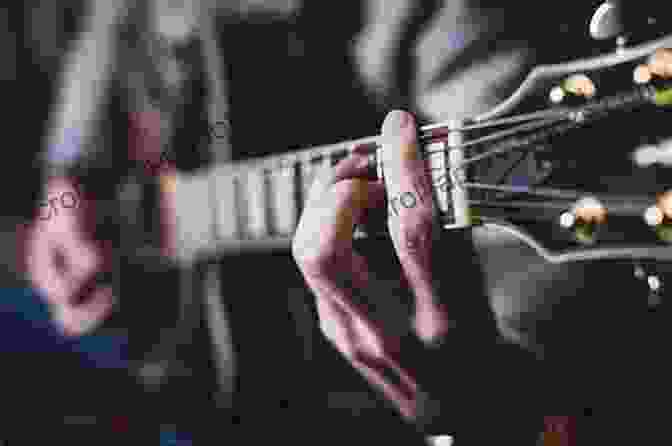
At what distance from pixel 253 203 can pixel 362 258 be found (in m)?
0.19

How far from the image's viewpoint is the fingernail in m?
0.78

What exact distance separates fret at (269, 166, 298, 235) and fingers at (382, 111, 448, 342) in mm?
142

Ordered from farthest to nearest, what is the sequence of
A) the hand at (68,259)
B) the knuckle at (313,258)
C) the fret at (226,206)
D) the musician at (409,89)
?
the hand at (68,259) < the fret at (226,206) < the knuckle at (313,258) < the musician at (409,89)

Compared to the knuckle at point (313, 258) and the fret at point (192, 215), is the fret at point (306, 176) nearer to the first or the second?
the knuckle at point (313, 258)

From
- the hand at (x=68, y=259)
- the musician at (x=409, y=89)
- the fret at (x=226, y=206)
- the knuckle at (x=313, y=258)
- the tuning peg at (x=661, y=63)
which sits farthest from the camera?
the hand at (x=68, y=259)

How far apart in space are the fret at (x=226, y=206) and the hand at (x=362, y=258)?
0.12 meters

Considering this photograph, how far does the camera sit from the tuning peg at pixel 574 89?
0.65m

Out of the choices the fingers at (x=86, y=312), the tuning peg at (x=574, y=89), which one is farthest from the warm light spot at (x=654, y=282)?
the fingers at (x=86, y=312)

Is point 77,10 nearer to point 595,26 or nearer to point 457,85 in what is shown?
point 457,85

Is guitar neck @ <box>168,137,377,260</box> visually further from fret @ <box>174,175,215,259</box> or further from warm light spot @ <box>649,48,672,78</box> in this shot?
warm light spot @ <box>649,48,672,78</box>

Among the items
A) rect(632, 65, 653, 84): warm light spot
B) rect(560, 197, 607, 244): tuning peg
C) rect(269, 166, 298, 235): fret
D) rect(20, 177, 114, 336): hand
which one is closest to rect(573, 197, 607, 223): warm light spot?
rect(560, 197, 607, 244): tuning peg

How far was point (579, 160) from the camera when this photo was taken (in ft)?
2.18

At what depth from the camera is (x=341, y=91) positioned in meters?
0.85

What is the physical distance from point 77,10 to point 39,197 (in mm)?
292
